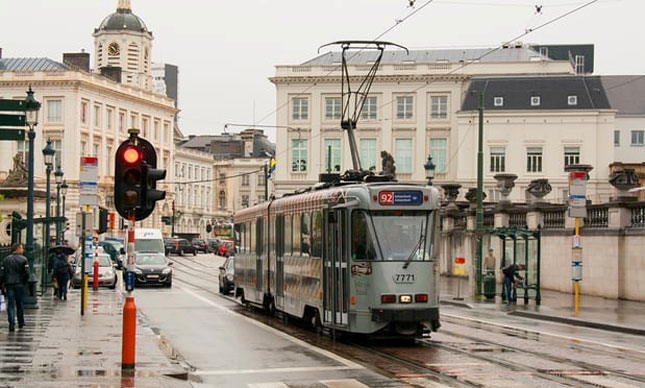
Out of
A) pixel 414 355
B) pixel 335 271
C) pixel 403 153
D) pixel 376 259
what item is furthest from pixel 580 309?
pixel 403 153

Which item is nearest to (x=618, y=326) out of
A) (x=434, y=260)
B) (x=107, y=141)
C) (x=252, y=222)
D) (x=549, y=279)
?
(x=434, y=260)

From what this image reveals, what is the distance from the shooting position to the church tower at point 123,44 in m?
130

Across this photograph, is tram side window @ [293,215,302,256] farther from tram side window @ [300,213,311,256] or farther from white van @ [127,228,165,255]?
white van @ [127,228,165,255]

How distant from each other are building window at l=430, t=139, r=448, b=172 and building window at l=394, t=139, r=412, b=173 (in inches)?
92.2

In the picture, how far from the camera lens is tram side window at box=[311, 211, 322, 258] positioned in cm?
2278

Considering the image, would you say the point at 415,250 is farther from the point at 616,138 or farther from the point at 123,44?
the point at 123,44

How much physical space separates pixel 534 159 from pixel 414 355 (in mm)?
78685

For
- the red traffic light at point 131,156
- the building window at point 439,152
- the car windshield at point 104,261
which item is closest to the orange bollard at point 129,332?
the red traffic light at point 131,156

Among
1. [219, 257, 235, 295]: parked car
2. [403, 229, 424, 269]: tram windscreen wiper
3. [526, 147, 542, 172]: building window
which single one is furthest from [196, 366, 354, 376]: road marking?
[526, 147, 542, 172]: building window

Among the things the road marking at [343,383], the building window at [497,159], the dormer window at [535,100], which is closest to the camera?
the road marking at [343,383]

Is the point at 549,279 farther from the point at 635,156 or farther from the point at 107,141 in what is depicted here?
the point at 107,141

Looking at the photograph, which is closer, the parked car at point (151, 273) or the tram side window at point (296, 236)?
the tram side window at point (296, 236)

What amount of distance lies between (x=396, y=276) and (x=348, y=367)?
3532mm

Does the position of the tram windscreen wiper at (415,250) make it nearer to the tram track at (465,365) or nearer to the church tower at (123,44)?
the tram track at (465,365)
